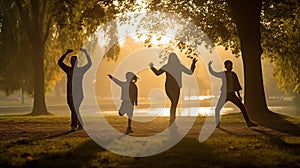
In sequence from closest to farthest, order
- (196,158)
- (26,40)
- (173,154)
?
(196,158) → (173,154) → (26,40)

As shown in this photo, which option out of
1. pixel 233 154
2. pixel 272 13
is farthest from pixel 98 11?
pixel 233 154

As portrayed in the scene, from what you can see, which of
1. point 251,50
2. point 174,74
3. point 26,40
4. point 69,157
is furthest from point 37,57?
point 69,157

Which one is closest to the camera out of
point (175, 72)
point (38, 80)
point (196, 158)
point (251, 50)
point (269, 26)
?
point (196, 158)

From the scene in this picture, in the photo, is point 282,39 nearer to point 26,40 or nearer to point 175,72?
point 175,72

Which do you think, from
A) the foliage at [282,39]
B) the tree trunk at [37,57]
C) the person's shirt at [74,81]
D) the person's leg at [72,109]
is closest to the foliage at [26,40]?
the tree trunk at [37,57]

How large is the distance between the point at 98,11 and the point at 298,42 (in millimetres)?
12152

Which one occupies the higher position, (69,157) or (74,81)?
(74,81)

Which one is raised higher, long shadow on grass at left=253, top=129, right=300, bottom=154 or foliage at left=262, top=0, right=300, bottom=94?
foliage at left=262, top=0, right=300, bottom=94

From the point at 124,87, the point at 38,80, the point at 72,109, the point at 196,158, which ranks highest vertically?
the point at 38,80

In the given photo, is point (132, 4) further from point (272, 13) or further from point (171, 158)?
point (171, 158)

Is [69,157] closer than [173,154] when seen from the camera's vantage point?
Yes

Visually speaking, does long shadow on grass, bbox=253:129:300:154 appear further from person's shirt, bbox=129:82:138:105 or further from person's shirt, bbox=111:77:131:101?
person's shirt, bbox=111:77:131:101

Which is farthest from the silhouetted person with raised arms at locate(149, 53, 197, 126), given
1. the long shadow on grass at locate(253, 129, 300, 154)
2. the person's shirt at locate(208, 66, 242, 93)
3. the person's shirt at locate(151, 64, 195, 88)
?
the long shadow on grass at locate(253, 129, 300, 154)

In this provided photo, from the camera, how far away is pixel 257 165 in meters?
6.61
